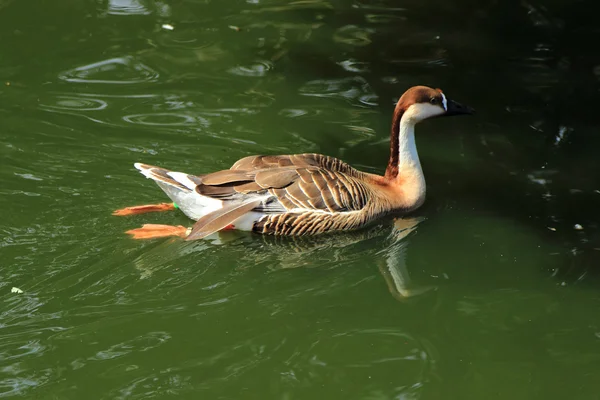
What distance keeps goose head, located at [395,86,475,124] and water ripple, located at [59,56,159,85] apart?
3.57m

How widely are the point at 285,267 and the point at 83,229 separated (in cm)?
174

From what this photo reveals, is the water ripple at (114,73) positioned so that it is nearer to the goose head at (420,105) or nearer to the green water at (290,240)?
the green water at (290,240)

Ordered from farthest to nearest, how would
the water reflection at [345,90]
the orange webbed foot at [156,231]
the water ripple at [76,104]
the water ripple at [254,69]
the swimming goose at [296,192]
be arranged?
the water ripple at [254,69] → the water reflection at [345,90] → the water ripple at [76,104] → the swimming goose at [296,192] → the orange webbed foot at [156,231]

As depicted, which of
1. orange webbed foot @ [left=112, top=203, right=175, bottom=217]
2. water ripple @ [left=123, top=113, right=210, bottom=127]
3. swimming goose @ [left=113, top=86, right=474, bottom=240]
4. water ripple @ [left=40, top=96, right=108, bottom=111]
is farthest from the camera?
water ripple @ [left=40, top=96, right=108, bottom=111]

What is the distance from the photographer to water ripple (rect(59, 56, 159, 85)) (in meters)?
10.2

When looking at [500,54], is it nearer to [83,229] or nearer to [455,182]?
[455,182]

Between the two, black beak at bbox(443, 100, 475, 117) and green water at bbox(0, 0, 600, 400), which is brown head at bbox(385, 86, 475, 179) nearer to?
black beak at bbox(443, 100, 475, 117)

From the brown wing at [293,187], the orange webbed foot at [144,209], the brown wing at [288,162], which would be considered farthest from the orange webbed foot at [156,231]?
the brown wing at [288,162]

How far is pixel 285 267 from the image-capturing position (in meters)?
7.01

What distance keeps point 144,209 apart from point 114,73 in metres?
3.29

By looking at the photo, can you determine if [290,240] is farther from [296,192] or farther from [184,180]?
[184,180]

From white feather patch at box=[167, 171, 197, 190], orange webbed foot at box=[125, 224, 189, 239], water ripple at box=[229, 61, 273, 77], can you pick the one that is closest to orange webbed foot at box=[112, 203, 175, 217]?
orange webbed foot at box=[125, 224, 189, 239]

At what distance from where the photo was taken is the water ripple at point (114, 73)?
1017cm

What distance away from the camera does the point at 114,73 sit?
34.0 ft
